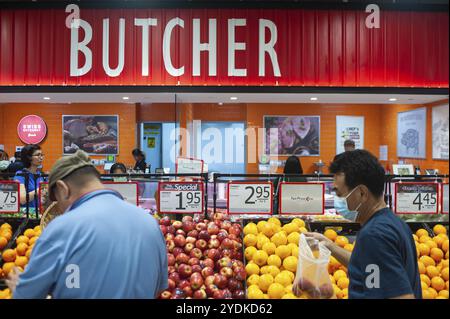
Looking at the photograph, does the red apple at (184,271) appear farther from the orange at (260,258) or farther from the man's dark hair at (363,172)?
the man's dark hair at (363,172)

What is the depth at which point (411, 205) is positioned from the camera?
3.44 m

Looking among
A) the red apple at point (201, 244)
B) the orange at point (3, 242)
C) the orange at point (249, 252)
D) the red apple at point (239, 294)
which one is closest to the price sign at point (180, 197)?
the red apple at point (201, 244)

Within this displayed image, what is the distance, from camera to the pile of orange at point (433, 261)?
2.91 m

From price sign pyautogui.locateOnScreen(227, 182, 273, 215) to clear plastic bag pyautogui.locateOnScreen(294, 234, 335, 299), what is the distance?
963 millimetres

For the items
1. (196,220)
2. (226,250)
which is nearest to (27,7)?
(196,220)

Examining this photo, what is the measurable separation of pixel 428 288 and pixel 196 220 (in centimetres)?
189

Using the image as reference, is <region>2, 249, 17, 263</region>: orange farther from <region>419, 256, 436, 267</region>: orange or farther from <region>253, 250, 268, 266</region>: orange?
<region>419, 256, 436, 267</region>: orange

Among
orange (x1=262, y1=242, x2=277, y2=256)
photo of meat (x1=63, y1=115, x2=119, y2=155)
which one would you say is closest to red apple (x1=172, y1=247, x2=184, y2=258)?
orange (x1=262, y1=242, x2=277, y2=256)

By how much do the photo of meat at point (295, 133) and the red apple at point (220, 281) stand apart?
6.62 meters

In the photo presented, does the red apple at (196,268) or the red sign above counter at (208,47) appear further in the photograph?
the red sign above counter at (208,47)

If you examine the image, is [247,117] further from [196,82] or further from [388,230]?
[388,230]

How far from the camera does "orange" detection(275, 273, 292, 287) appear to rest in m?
2.80

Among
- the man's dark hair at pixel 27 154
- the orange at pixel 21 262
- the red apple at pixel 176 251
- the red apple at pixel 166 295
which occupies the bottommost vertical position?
the red apple at pixel 166 295

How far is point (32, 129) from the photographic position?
8539 millimetres
